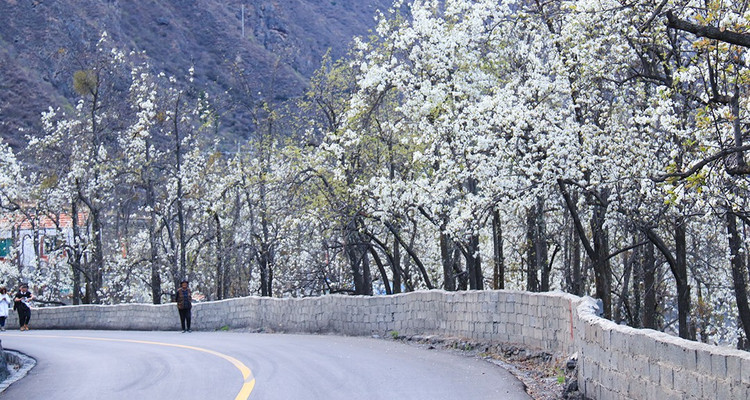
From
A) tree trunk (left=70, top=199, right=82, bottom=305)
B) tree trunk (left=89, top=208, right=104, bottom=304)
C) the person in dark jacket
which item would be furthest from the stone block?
tree trunk (left=89, top=208, right=104, bottom=304)

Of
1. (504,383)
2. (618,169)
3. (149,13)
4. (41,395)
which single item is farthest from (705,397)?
(149,13)

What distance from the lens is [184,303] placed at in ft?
80.1

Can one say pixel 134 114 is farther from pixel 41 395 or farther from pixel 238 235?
pixel 41 395

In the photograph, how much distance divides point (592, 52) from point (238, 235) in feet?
96.6

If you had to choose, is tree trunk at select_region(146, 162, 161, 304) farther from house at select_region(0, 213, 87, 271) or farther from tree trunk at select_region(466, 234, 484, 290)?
tree trunk at select_region(466, 234, 484, 290)

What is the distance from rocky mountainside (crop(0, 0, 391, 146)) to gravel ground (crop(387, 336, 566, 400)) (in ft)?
138

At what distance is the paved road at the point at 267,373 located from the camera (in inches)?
392

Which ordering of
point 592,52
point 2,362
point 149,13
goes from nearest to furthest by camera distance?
point 2,362 < point 592,52 < point 149,13

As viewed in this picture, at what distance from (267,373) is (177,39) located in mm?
100042

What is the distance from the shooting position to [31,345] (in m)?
20.8

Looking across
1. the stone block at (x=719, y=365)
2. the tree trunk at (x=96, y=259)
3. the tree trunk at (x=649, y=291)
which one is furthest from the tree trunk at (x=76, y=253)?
A: the stone block at (x=719, y=365)

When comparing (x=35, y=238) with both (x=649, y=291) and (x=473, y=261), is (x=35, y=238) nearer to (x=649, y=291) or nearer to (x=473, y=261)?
(x=473, y=261)

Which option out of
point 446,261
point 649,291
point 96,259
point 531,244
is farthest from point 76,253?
point 649,291

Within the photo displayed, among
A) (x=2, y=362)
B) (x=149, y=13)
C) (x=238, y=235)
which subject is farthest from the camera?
(x=149, y=13)
